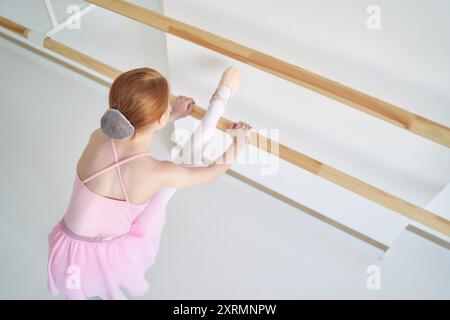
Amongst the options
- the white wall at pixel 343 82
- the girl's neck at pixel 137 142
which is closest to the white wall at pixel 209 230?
the white wall at pixel 343 82

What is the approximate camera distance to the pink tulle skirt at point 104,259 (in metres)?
1.09

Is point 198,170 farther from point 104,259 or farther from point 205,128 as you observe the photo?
point 104,259

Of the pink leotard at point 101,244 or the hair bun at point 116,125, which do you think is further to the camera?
the pink leotard at point 101,244

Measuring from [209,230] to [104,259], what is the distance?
1.55 feet

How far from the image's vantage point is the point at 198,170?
3.43 ft

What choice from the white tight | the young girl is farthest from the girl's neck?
the white tight

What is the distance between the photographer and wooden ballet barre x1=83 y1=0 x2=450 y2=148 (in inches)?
32.8

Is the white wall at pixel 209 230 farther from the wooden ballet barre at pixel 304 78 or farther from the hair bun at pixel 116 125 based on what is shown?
the hair bun at pixel 116 125

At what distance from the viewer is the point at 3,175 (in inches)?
64.0

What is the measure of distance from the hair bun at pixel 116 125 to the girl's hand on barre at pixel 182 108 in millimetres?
327

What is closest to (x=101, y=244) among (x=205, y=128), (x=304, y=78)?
(x=205, y=128)
